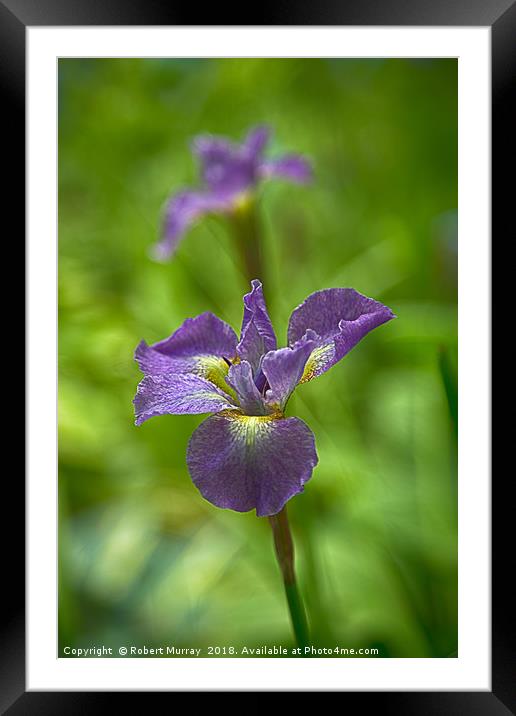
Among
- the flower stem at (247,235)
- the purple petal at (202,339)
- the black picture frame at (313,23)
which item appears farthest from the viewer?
the flower stem at (247,235)

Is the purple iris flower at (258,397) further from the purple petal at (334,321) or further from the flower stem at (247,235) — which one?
the flower stem at (247,235)

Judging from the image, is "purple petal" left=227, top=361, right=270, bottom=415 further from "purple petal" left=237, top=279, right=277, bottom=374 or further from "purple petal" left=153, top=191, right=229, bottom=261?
"purple petal" left=153, top=191, right=229, bottom=261

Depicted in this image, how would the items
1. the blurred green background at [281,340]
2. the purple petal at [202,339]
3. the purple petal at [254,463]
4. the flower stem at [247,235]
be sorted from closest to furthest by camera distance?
the purple petal at [254,463], the purple petal at [202,339], the blurred green background at [281,340], the flower stem at [247,235]

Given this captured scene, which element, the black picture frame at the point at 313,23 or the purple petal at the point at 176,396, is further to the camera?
the black picture frame at the point at 313,23

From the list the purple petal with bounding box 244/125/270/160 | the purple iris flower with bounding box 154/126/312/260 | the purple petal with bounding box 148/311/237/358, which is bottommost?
the purple petal with bounding box 148/311/237/358

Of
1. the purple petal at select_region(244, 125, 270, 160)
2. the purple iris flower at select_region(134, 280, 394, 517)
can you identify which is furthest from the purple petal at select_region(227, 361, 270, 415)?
the purple petal at select_region(244, 125, 270, 160)
